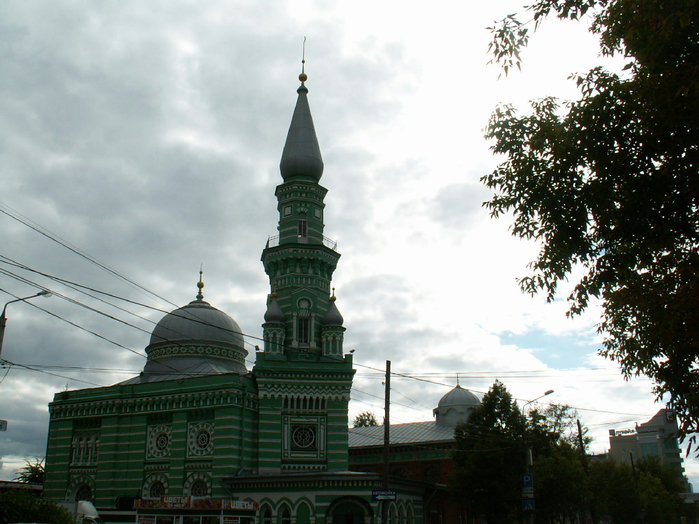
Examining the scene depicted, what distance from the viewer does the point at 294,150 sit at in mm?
47562

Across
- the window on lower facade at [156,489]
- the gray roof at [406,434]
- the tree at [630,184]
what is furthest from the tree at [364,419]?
the tree at [630,184]

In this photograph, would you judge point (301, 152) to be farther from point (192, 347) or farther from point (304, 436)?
point (304, 436)

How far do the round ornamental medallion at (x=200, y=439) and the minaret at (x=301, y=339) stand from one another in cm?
331

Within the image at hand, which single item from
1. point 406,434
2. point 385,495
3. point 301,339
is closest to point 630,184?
point 385,495

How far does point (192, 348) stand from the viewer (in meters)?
46.7

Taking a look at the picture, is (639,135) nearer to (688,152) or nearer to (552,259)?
(688,152)

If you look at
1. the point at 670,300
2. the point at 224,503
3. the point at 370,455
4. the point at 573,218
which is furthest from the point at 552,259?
the point at 370,455

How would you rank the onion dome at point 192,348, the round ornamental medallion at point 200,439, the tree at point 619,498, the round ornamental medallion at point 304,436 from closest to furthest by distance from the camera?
the round ornamental medallion at point 200,439 < the round ornamental medallion at point 304,436 < the onion dome at point 192,348 < the tree at point 619,498

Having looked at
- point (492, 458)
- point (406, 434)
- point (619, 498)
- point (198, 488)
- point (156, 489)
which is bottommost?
point (619, 498)

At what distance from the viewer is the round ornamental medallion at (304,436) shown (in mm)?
39281

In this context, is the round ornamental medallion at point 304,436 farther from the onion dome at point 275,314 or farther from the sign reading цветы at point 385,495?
the sign reading цветы at point 385,495

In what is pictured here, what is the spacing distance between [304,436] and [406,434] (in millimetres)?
19239

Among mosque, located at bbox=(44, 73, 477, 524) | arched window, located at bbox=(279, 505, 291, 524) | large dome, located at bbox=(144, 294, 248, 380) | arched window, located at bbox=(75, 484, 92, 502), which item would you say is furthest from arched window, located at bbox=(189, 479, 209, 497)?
arched window, located at bbox=(75, 484, 92, 502)

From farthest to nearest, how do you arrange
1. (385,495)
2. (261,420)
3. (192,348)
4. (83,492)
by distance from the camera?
(192,348)
(83,492)
(261,420)
(385,495)
